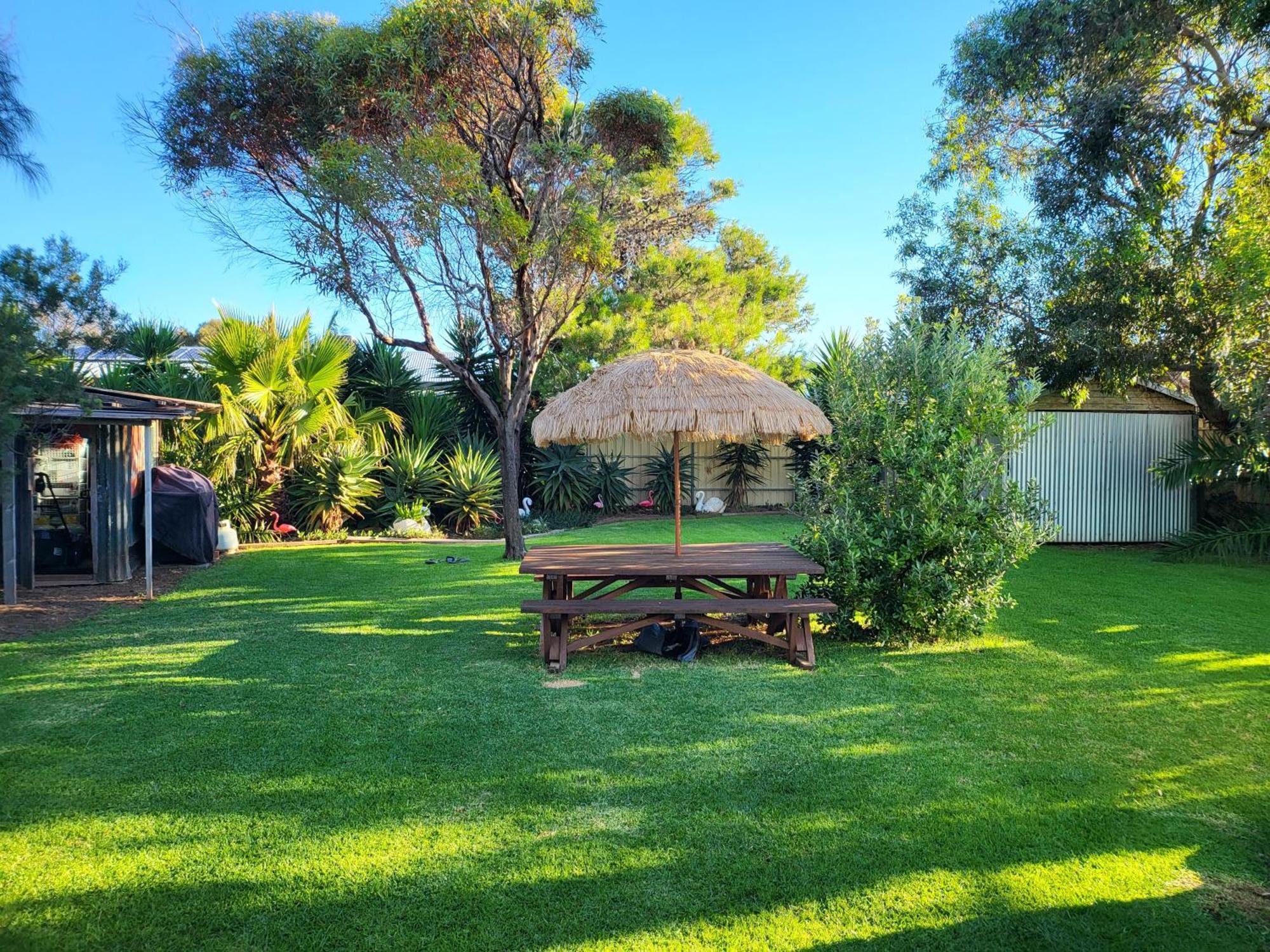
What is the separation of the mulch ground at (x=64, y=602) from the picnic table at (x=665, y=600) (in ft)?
14.7

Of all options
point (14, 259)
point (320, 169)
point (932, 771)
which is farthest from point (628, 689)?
point (320, 169)

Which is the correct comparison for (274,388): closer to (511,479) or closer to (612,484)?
(511,479)

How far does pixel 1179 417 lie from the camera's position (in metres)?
12.3

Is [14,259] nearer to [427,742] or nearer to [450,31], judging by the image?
[427,742]

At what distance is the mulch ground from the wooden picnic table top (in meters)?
4.44

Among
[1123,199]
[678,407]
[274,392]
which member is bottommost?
[678,407]

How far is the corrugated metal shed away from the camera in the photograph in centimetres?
1226

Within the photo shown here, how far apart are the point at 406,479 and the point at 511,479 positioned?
4421mm

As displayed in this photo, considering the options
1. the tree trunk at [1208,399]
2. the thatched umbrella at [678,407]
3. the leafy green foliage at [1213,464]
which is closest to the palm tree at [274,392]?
the thatched umbrella at [678,407]

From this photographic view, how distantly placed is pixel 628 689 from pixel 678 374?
2378 millimetres

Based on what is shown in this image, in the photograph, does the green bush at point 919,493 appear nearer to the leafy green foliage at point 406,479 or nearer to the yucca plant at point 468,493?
the yucca plant at point 468,493

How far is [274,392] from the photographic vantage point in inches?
490

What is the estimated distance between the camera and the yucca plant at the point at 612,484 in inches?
648

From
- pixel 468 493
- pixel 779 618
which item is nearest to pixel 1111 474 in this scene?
pixel 779 618
